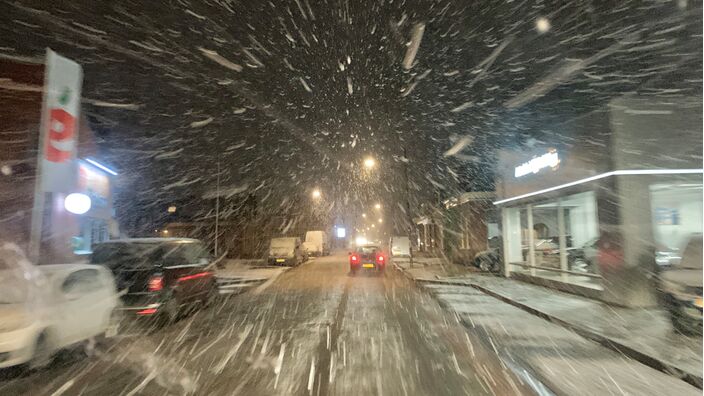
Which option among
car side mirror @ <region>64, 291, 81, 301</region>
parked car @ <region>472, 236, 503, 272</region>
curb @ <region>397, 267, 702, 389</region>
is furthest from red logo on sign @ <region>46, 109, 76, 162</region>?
parked car @ <region>472, 236, 503, 272</region>

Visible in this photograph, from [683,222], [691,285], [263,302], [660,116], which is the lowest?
[263,302]

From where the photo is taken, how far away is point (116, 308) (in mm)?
8305

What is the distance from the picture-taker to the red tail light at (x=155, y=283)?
30.5 ft

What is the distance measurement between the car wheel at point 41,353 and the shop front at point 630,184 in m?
11.2

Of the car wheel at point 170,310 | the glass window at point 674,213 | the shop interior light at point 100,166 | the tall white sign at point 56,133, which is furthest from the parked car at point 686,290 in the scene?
the shop interior light at point 100,166

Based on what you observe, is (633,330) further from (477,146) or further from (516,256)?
(477,146)

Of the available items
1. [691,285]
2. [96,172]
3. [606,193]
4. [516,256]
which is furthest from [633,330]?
[96,172]

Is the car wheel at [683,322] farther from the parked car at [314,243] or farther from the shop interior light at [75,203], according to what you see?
the parked car at [314,243]

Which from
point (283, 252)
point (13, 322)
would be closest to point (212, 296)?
point (13, 322)

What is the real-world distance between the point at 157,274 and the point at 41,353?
3.14m

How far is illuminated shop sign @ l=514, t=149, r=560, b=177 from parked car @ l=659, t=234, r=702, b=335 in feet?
19.3

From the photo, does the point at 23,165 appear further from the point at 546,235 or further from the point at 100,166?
the point at 546,235

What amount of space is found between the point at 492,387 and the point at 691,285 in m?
4.83

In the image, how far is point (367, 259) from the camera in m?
24.1
